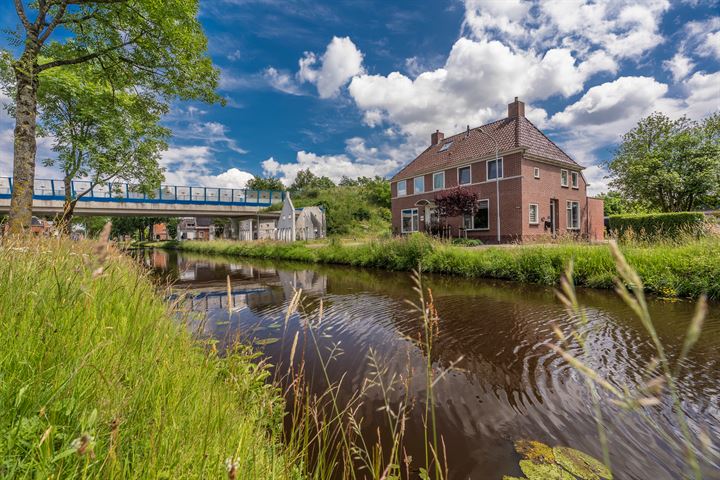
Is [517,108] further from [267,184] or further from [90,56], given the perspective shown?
[267,184]

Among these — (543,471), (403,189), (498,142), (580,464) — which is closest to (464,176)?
(498,142)

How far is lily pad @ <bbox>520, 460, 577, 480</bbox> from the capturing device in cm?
251

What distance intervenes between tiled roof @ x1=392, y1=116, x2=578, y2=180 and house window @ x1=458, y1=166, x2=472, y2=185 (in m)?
0.58

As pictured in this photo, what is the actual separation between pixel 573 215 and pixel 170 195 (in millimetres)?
33116

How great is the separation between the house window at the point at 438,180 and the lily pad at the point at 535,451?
79.9ft

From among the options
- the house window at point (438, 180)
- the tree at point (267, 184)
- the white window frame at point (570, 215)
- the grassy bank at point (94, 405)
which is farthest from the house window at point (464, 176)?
the tree at point (267, 184)

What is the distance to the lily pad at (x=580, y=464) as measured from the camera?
248cm

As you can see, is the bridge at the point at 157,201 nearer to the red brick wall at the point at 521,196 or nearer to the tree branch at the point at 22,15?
the tree branch at the point at 22,15

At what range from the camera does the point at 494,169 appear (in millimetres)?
22531

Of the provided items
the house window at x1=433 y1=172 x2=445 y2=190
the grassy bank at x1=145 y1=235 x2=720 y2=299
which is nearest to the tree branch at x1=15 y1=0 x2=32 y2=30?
the grassy bank at x1=145 y1=235 x2=720 y2=299

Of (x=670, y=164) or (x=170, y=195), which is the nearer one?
(x=670, y=164)

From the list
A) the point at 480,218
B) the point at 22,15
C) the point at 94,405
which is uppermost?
the point at 22,15

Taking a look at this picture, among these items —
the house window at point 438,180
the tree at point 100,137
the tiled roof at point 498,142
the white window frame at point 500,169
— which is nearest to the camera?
the tree at point 100,137

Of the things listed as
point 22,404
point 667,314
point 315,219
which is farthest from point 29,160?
point 315,219
